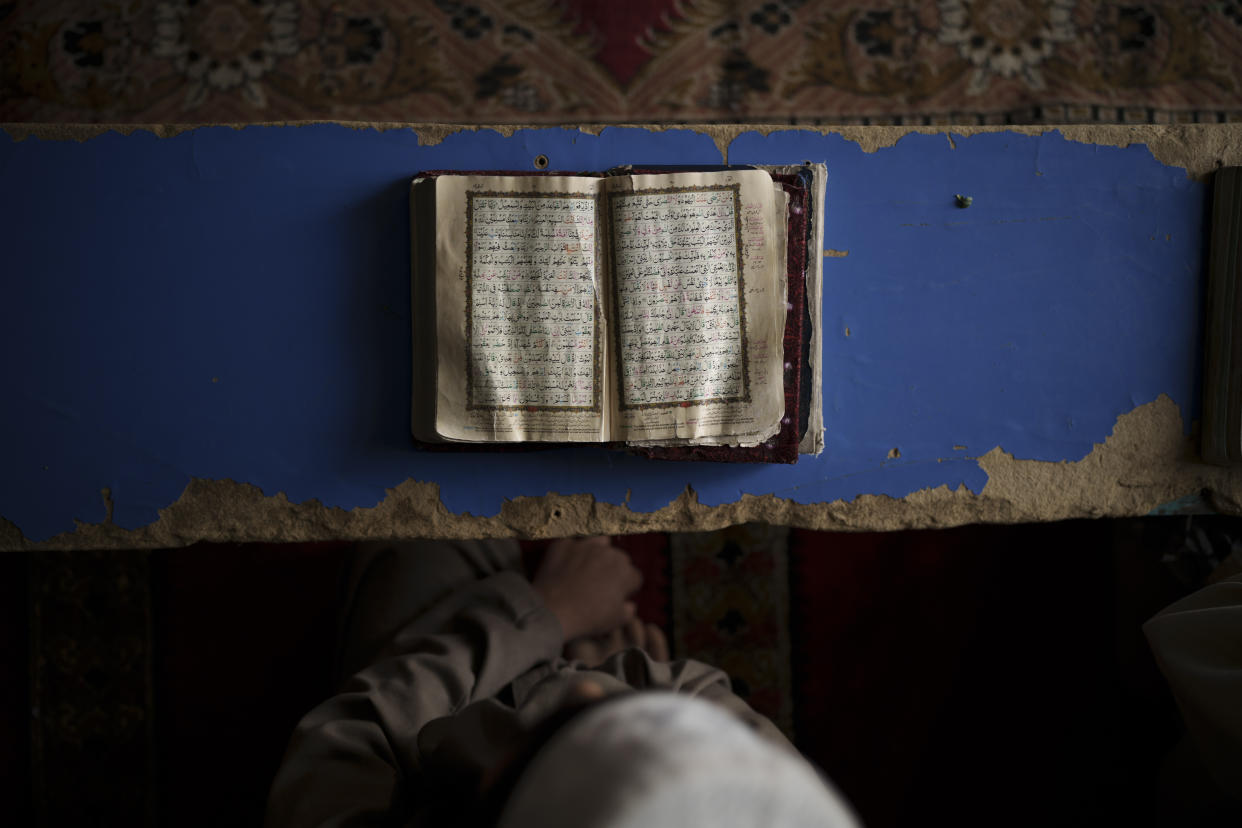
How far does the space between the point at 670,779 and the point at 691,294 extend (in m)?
0.83

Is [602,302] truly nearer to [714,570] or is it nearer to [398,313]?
[398,313]

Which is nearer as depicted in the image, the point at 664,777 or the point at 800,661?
the point at 664,777

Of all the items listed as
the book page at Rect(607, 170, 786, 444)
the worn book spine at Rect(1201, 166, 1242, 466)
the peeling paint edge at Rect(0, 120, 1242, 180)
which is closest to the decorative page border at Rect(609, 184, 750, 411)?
the book page at Rect(607, 170, 786, 444)

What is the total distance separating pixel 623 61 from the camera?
1884mm

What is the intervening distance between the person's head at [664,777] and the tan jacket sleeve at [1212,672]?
731mm

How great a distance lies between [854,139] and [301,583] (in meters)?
1.49

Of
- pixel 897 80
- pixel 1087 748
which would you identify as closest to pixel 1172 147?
pixel 897 80

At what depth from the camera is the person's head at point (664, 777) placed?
0.46 m

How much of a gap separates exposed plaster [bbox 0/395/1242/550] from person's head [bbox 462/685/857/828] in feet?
2.41

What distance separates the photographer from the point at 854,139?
1.25 m

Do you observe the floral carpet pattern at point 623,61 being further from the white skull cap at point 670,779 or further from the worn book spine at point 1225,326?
the white skull cap at point 670,779

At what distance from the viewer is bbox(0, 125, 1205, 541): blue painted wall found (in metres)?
1.21

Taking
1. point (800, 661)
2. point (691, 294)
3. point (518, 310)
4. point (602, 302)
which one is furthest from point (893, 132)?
point (800, 661)

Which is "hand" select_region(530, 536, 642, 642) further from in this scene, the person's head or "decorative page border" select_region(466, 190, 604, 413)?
the person's head
